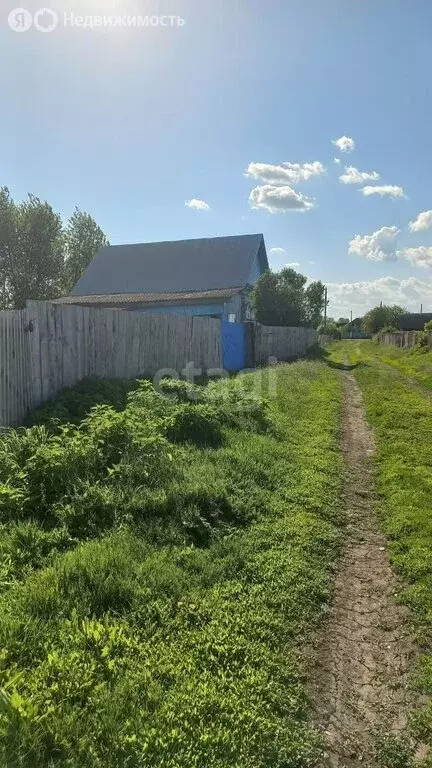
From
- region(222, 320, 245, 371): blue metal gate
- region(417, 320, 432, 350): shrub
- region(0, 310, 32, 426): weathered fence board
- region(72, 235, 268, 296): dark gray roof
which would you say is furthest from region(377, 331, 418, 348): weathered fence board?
region(0, 310, 32, 426): weathered fence board

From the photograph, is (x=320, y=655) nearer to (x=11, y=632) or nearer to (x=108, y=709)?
(x=108, y=709)

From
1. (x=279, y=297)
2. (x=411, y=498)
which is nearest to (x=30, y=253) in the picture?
(x=279, y=297)

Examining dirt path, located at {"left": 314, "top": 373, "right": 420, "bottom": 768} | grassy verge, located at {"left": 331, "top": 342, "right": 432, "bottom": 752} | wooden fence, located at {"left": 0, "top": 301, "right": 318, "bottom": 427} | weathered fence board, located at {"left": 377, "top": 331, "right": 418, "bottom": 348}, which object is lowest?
dirt path, located at {"left": 314, "top": 373, "right": 420, "bottom": 768}

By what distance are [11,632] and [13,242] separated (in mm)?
34672

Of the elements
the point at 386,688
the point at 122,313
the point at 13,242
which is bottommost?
the point at 386,688

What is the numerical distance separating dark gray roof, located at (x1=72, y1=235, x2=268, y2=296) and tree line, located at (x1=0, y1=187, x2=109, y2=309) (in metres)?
6.81

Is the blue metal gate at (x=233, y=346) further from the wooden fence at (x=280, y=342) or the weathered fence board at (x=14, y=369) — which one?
the weathered fence board at (x=14, y=369)

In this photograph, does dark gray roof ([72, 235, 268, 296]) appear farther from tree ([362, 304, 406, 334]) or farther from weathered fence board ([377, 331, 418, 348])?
tree ([362, 304, 406, 334])

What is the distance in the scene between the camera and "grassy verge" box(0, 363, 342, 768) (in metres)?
2.05

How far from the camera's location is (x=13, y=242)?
32938mm

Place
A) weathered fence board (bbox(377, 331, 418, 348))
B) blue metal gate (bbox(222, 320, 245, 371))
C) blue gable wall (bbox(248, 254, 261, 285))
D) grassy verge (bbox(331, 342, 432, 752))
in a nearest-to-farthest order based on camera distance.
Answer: grassy verge (bbox(331, 342, 432, 752)), blue metal gate (bbox(222, 320, 245, 371)), blue gable wall (bbox(248, 254, 261, 285)), weathered fence board (bbox(377, 331, 418, 348))

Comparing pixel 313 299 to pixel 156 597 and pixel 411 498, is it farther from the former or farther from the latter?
pixel 156 597

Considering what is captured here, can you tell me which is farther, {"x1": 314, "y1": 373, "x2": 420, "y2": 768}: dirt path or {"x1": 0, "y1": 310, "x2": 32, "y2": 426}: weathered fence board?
{"x1": 0, "y1": 310, "x2": 32, "y2": 426}: weathered fence board

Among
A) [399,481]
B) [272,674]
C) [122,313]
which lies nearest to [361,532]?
[399,481]
